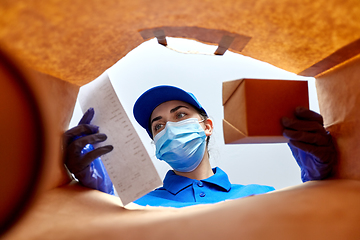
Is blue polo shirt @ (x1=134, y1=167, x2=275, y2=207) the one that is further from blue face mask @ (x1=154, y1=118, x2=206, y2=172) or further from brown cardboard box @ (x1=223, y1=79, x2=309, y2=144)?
brown cardboard box @ (x1=223, y1=79, x2=309, y2=144)

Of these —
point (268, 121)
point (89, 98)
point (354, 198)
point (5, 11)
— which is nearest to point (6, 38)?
point (5, 11)

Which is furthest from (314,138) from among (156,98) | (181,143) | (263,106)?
(156,98)

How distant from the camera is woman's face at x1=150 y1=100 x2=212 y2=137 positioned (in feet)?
3.91

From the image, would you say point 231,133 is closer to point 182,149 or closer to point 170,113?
point 182,149

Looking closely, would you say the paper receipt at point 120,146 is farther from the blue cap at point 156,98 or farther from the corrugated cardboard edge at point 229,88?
the blue cap at point 156,98

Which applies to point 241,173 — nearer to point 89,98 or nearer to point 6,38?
point 89,98

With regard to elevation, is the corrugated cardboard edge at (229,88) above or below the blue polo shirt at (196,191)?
above

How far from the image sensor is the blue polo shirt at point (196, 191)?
3.65 feet

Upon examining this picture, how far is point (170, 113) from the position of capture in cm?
121

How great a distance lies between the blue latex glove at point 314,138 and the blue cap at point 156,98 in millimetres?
645

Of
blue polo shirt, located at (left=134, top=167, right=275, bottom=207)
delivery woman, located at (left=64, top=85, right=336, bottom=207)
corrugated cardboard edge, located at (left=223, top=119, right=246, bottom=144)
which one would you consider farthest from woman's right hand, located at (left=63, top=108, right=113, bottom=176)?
blue polo shirt, located at (left=134, top=167, right=275, bottom=207)

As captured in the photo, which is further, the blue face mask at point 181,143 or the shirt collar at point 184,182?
the shirt collar at point 184,182

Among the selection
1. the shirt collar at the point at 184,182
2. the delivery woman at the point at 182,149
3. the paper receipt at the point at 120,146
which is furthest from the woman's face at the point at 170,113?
the paper receipt at the point at 120,146

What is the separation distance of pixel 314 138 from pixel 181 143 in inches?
20.8
